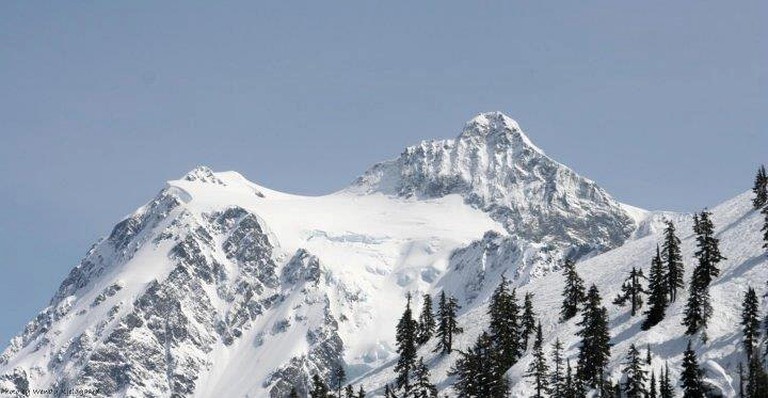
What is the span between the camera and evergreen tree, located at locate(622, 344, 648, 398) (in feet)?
410

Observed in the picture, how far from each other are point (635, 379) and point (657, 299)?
2187 cm

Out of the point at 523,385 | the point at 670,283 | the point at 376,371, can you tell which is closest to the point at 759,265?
the point at 670,283

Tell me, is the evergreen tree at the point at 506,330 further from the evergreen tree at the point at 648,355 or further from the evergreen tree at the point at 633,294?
the evergreen tree at the point at 648,355

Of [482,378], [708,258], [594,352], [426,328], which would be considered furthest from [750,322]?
[426,328]

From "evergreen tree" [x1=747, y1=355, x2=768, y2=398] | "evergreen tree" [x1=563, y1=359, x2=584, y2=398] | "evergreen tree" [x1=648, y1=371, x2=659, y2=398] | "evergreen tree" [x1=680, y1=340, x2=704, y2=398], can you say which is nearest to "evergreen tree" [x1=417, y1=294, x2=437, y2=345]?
"evergreen tree" [x1=563, y1=359, x2=584, y2=398]

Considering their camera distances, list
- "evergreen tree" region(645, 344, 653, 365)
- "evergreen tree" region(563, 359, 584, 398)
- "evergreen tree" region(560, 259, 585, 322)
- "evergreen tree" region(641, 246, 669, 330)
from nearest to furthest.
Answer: "evergreen tree" region(563, 359, 584, 398) < "evergreen tree" region(645, 344, 653, 365) < "evergreen tree" region(641, 246, 669, 330) < "evergreen tree" region(560, 259, 585, 322)

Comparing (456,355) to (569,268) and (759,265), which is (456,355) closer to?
(569,268)

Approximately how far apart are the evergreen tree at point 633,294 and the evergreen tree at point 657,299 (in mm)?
2369

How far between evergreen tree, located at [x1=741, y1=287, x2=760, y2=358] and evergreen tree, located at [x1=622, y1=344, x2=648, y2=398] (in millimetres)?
11229

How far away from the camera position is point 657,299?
146m

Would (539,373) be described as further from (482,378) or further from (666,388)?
(666,388)

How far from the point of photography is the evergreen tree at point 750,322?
12838cm

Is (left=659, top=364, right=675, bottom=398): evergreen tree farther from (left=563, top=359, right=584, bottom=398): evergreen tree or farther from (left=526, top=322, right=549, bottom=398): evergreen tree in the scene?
(left=526, top=322, right=549, bottom=398): evergreen tree

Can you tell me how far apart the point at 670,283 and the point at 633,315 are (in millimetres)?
6158
